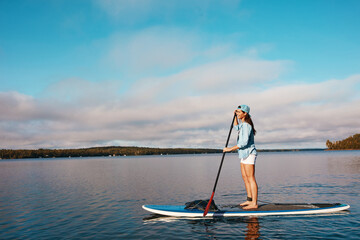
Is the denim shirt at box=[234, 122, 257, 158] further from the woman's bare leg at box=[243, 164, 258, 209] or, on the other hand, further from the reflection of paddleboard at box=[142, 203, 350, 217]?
the reflection of paddleboard at box=[142, 203, 350, 217]

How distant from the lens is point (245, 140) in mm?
10633

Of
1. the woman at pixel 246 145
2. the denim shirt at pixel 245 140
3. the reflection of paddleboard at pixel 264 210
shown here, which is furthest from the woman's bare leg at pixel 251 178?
the reflection of paddleboard at pixel 264 210

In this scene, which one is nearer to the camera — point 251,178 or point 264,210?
point 251,178

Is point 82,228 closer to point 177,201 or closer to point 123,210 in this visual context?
point 123,210

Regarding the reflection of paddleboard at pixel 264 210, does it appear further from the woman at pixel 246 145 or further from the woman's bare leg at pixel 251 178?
the woman at pixel 246 145

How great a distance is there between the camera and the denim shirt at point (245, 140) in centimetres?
1063

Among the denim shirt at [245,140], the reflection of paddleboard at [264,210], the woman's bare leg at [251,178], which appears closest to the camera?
the denim shirt at [245,140]

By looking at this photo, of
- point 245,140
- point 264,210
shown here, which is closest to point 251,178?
point 245,140

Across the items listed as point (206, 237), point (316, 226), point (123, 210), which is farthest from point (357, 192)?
point (123, 210)

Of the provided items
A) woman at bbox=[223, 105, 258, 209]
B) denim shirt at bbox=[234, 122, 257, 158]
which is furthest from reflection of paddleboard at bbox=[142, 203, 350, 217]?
denim shirt at bbox=[234, 122, 257, 158]

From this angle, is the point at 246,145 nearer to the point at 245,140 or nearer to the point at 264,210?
the point at 245,140

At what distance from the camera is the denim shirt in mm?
10633

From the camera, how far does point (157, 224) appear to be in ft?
38.0

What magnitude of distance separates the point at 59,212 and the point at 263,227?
1184cm
